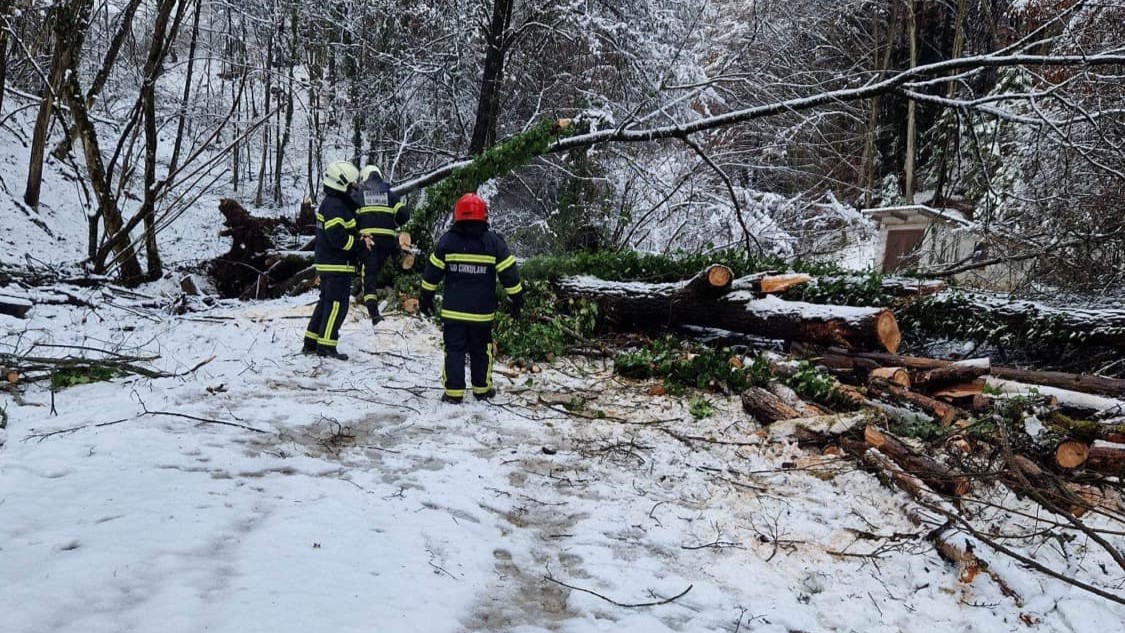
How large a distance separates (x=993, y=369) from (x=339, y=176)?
637 cm

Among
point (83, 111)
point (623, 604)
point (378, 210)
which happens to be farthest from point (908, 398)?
point (83, 111)

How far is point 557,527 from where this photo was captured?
9.96 ft

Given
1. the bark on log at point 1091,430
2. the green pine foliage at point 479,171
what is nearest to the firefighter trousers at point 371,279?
the green pine foliage at point 479,171

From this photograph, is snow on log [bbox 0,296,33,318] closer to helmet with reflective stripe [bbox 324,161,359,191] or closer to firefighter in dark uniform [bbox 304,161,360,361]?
firefighter in dark uniform [bbox 304,161,360,361]

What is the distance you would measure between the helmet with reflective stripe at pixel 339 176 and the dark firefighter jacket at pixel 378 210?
36.0 inches

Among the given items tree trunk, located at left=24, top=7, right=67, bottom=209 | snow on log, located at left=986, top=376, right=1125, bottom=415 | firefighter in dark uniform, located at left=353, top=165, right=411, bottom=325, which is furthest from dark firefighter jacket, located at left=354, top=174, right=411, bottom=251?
snow on log, located at left=986, top=376, right=1125, bottom=415

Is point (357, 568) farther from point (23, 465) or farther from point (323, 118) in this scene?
point (323, 118)

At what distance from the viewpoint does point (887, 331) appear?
546 centimetres

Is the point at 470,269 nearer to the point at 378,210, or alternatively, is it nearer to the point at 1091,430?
the point at 378,210

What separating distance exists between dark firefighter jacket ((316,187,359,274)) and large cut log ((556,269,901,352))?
2.72 m

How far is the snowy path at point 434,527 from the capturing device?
2.02 metres

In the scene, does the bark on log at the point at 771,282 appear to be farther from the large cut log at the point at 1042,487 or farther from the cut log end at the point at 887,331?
the large cut log at the point at 1042,487

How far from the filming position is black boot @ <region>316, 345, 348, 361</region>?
6.00 m

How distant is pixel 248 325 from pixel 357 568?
5.85 metres
